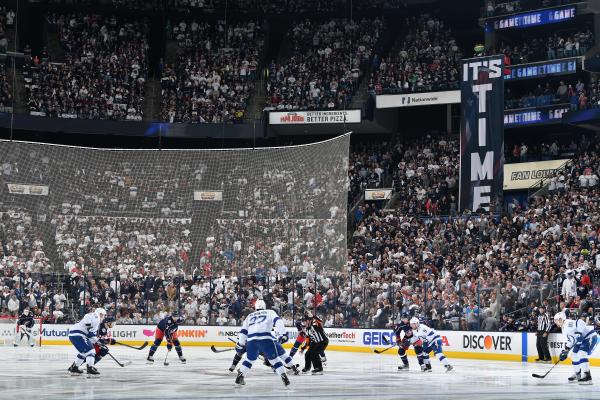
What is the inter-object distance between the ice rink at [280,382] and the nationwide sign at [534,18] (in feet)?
67.4

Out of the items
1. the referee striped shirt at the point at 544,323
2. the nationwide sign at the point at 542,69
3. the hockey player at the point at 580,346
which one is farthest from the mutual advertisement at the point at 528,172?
the hockey player at the point at 580,346

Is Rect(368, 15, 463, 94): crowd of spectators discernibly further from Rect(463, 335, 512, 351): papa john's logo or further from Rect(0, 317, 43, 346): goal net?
Rect(0, 317, 43, 346): goal net

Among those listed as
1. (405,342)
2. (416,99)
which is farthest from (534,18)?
(405,342)

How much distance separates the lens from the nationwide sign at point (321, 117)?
155ft

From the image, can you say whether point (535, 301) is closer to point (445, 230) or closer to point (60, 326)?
point (445, 230)

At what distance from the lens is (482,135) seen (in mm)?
39562

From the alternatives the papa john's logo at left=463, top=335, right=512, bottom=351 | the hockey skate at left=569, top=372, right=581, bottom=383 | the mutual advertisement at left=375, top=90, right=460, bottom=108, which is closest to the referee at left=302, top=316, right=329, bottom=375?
the hockey skate at left=569, top=372, right=581, bottom=383

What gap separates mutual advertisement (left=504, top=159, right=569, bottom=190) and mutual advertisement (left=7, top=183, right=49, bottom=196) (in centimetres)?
2132

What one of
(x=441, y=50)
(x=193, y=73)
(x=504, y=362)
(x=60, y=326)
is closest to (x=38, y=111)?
(x=193, y=73)

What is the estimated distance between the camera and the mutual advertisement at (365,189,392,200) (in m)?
45.5

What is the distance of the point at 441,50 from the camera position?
48500mm

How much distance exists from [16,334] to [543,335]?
1703 cm

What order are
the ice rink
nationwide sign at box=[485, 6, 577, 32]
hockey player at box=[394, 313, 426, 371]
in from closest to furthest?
the ice rink → hockey player at box=[394, 313, 426, 371] → nationwide sign at box=[485, 6, 577, 32]

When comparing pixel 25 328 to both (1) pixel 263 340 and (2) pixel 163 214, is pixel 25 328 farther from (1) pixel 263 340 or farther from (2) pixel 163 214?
(1) pixel 263 340
